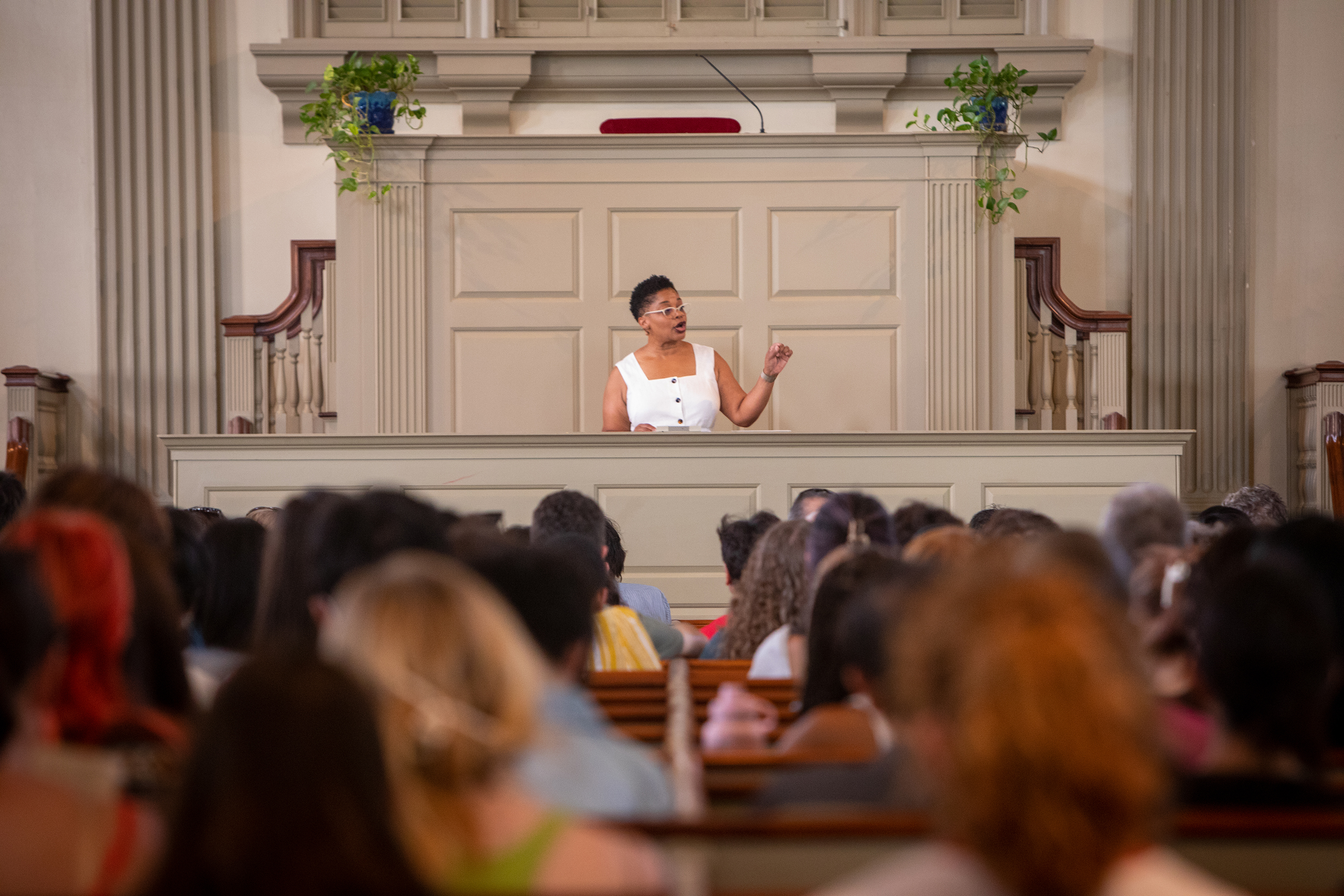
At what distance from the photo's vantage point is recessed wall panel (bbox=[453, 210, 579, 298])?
6730 mm

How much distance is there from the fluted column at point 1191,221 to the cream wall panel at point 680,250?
8.37ft

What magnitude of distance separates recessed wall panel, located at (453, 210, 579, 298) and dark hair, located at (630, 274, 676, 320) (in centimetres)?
61

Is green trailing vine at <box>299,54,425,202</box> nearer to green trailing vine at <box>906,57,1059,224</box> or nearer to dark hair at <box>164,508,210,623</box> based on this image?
green trailing vine at <box>906,57,1059,224</box>

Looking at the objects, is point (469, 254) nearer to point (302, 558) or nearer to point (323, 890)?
point (302, 558)

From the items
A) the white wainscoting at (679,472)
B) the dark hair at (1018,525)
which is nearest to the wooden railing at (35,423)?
the white wainscoting at (679,472)

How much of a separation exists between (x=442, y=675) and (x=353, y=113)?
5.94 metres

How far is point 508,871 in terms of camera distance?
3.63 feet

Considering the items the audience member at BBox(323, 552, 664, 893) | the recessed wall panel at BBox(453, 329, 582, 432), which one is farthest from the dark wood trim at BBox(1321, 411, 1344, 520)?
the audience member at BBox(323, 552, 664, 893)

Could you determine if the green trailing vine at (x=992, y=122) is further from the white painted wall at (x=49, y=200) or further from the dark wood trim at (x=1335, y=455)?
the white painted wall at (x=49, y=200)

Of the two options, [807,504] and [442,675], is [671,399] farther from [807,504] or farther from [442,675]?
[442,675]

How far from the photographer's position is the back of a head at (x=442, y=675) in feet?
3.56

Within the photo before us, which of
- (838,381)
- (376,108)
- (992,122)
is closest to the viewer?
(376,108)

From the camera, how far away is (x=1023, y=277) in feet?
23.2

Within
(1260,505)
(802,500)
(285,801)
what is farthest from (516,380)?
(285,801)
